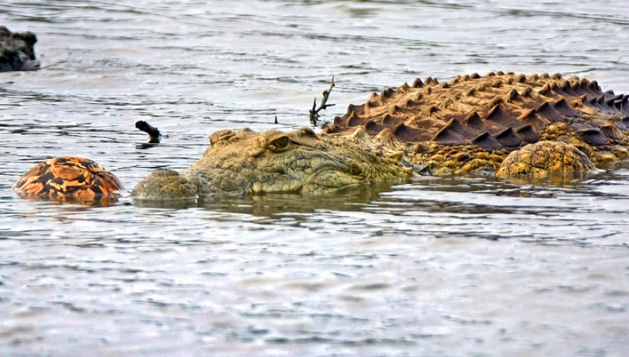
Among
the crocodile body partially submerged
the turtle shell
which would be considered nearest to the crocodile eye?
the turtle shell

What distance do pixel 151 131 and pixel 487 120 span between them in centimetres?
376

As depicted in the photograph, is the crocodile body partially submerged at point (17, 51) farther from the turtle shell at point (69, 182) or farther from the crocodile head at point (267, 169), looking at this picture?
the crocodile head at point (267, 169)

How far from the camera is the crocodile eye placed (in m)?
9.36

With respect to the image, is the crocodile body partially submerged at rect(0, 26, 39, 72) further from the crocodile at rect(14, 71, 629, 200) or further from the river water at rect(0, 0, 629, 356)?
the crocodile at rect(14, 71, 629, 200)

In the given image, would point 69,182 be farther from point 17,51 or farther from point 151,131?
point 17,51

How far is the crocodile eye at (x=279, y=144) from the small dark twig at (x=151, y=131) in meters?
3.29

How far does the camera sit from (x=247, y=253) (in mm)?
6848

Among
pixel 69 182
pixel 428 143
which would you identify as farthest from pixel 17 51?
pixel 69 182

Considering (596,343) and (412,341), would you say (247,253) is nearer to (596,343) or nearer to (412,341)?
(412,341)

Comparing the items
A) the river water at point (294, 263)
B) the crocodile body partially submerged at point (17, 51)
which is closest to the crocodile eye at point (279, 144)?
the river water at point (294, 263)

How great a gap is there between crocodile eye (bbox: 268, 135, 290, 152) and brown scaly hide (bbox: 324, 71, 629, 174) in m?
1.74

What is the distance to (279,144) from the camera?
939cm

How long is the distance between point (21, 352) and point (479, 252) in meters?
2.97

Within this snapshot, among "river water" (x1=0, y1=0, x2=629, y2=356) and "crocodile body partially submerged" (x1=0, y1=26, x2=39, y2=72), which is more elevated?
"crocodile body partially submerged" (x1=0, y1=26, x2=39, y2=72)
